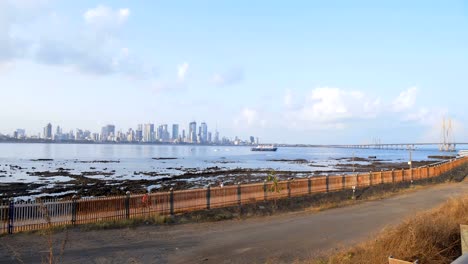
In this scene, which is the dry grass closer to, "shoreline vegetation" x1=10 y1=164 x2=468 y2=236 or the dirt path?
"shoreline vegetation" x1=10 y1=164 x2=468 y2=236

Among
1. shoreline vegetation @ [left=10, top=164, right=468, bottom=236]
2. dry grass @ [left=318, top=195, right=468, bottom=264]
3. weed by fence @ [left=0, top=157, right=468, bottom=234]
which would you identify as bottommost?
shoreline vegetation @ [left=10, top=164, right=468, bottom=236]

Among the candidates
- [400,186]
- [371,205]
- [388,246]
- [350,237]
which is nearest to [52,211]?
[350,237]

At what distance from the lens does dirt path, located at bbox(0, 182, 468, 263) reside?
1060cm

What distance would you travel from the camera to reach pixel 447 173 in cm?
4350

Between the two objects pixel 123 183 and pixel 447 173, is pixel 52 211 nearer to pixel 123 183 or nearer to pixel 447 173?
pixel 123 183

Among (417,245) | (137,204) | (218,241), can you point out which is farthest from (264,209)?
(417,245)

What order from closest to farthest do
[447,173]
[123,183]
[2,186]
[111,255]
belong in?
[111,255]
[2,186]
[447,173]
[123,183]

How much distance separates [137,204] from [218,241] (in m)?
5.39

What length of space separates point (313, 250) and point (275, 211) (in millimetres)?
8018

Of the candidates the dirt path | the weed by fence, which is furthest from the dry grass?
the weed by fence

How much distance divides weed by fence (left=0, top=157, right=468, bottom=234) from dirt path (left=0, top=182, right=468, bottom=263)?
3.45ft

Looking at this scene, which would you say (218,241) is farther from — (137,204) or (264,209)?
(264,209)

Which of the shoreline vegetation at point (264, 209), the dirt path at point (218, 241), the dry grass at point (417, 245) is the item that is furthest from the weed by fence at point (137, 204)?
the dry grass at point (417, 245)

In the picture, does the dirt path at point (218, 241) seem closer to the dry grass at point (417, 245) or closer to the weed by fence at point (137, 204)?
the weed by fence at point (137, 204)
